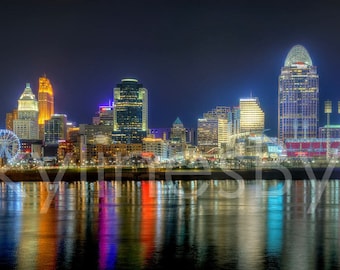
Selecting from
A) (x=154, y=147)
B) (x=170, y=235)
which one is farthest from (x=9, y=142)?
(x=154, y=147)

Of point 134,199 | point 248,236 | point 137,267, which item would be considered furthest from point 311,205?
point 137,267

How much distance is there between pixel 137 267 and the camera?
17.8 meters

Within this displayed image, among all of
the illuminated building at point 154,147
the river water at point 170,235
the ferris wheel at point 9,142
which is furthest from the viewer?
the illuminated building at point 154,147

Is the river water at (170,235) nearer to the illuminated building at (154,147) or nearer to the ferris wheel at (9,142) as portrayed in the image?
the ferris wheel at (9,142)

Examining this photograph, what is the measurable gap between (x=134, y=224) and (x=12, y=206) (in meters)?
12.5

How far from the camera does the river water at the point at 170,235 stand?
18672mm

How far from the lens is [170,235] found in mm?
23984

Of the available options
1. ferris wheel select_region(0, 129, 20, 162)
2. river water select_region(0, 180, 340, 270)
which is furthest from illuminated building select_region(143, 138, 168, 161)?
river water select_region(0, 180, 340, 270)

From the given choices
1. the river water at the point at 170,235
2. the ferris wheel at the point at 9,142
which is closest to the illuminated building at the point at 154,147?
the ferris wheel at the point at 9,142

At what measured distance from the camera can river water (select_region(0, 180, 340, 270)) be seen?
18.7 m

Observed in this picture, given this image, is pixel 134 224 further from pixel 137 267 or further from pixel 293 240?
pixel 137 267

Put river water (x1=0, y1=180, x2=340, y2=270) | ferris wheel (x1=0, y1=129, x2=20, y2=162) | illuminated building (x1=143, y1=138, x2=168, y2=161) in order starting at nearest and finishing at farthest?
river water (x1=0, y1=180, x2=340, y2=270) → ferris wheel (x1=0, y1=129, x2=20, y2=162) → illuminated building (x1=143, y1=138, x2=168, y2=161)

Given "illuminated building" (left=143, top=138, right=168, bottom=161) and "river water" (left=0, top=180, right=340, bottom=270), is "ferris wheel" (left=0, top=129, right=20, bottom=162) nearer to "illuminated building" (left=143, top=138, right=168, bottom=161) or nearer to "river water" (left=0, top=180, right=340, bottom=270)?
"river water" (left=0, top=180, right=340, bottom=270)

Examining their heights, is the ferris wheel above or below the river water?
above
